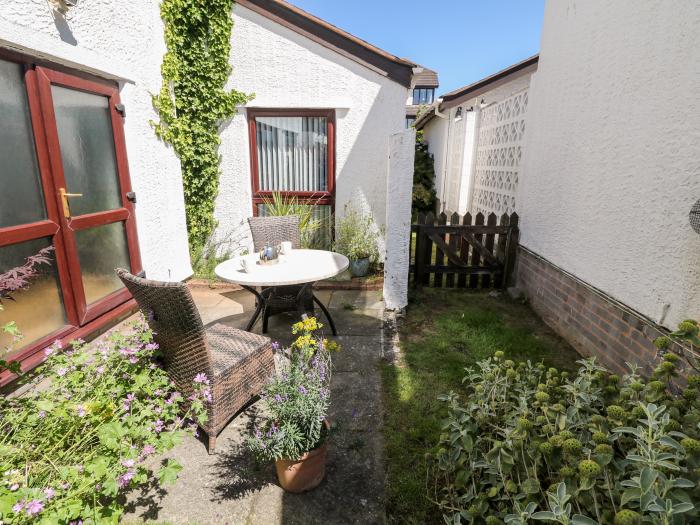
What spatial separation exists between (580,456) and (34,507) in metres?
2.09

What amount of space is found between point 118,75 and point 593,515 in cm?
511

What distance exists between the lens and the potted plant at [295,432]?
6.63 ft

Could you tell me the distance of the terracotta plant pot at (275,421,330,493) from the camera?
208cm

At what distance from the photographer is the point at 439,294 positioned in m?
5.43

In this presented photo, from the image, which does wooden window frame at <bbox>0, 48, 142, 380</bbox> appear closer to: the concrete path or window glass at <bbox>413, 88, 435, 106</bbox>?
the concrete path

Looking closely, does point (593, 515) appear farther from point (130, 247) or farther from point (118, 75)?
point (118, 75)

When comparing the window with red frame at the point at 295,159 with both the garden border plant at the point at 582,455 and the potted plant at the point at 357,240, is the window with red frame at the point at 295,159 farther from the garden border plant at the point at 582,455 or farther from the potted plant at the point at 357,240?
the garden border plant at the point at 582,455

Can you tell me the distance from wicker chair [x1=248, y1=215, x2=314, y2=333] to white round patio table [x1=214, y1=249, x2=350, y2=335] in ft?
0.22

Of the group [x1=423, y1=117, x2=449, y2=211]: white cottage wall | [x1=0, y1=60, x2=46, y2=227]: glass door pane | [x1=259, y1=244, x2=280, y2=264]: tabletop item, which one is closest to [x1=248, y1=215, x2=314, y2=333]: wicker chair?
[x1=259, y1=244, x2=280, y2=264]: tabletop item

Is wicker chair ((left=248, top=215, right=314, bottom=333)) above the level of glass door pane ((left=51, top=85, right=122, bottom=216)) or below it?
below

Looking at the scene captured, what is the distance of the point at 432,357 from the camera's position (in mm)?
3688

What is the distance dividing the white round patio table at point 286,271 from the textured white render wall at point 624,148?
2421 mm

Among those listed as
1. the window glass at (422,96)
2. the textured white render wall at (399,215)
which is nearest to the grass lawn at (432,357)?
the textured white render wall at (399,215)

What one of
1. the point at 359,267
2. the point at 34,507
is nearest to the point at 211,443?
the point at 34,507
